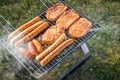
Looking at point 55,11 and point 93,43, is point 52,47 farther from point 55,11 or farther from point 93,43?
point 93,43

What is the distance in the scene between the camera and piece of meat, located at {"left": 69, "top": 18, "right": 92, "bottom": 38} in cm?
529

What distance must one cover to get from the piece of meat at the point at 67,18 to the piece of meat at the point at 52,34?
11 centimetres

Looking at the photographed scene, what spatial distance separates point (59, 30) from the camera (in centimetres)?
538

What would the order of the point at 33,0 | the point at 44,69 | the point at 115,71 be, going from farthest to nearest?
the point at 33,0 → the point at 115,71 → the point at 44,69

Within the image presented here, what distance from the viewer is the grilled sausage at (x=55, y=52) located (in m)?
4.98

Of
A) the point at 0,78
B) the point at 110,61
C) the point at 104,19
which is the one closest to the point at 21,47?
the point at 0,78

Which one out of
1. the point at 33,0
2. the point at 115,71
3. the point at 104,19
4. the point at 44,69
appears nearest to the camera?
the point at 44,69

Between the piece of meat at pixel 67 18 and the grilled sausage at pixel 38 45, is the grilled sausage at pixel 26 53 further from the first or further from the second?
the piece of meat at pixel 67 18

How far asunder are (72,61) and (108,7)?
1701mm

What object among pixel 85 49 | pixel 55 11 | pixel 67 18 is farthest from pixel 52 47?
Answer: pixel 85 49

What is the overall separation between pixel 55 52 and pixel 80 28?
68cm

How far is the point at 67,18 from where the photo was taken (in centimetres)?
556

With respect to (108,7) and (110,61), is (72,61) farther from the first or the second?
(108,7)

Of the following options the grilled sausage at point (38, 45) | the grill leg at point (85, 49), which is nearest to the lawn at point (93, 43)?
the grill leg at point (85, 49)
